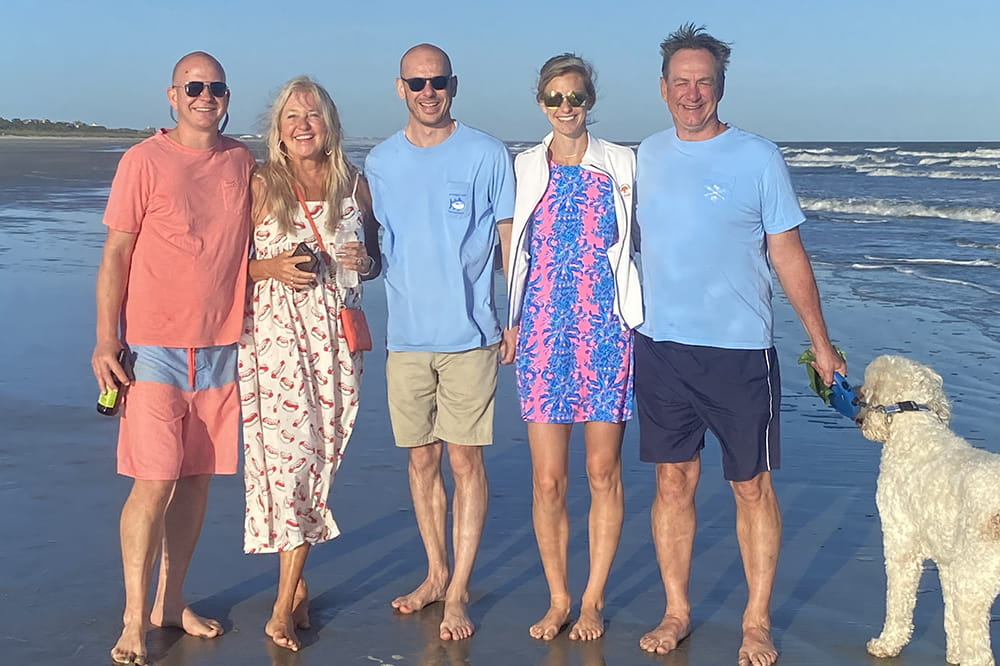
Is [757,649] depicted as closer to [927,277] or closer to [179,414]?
[179,414]

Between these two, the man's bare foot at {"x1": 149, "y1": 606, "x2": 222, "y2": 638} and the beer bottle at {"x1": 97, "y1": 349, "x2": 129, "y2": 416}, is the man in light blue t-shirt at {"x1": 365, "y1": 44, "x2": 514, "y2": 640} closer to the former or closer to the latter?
the man's bare foot at {"x1": 149, "y1": 606, "x2": 222, "y2": 638}

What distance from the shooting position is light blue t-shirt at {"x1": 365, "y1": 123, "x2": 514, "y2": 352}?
436 cm

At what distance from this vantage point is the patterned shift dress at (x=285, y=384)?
4.20 meters

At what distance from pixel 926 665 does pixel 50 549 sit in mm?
3870

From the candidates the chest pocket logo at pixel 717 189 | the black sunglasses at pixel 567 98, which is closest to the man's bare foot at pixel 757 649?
the chest pocket logo at pixel 717 189

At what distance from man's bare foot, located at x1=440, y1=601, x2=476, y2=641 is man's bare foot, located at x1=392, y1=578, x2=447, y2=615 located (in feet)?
0.55

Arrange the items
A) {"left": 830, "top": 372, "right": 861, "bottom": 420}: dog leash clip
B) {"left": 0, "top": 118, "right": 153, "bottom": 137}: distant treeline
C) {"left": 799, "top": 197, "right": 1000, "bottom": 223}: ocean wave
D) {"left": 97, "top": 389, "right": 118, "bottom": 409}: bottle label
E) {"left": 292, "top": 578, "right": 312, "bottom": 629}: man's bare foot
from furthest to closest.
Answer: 1. {"left": 0, "top": 118, "right": 153, "bottom": 137}: distant treeline
2. {"left": 799, "top": 197, "right": 1000, "bottom": 223}: ocean wave
3. {"left": 292, "top": 578, "right": 312, "bottom": 629}: man's bare foot
4. {"left": 830, "top": 372, "right": 861, "bottom": 420}: dog leash clip
5. {"left": 97, "top": 389, "right": 118, "bottom": 409}: bottle label

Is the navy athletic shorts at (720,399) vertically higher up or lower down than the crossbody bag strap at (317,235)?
lower down

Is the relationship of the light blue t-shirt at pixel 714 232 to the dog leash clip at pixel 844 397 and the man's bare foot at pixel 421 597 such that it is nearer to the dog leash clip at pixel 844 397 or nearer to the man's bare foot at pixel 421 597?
the dog leash clip at pixel 844 397

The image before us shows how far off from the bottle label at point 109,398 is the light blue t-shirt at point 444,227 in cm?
117

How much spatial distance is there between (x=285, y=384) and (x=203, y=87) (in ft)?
3.87

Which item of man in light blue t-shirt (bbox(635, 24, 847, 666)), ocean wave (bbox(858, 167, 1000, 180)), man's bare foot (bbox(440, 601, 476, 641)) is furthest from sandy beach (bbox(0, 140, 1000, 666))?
ocean wave (bbox(858, 167, 1000, 180))

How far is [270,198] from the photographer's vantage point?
422 cm

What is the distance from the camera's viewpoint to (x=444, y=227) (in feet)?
14.3
